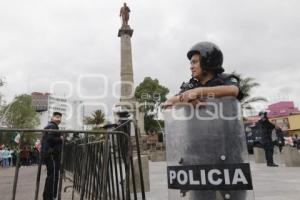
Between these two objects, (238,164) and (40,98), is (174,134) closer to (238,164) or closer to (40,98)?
(238,164)

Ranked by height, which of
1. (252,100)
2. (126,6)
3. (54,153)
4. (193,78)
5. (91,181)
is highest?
(126,6)

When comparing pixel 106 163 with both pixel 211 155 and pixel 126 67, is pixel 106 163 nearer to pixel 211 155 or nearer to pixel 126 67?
pixel 211 155

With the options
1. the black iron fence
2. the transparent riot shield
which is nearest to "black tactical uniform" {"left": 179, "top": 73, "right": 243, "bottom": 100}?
the transparent riot shield

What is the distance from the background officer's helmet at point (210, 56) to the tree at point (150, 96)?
4626 centimetres

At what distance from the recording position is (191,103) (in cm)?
200

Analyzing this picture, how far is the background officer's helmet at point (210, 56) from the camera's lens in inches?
83.9

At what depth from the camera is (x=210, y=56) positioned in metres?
2.13

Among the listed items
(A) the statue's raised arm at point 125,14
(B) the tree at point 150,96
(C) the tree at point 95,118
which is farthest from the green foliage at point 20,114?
(A) the statue's raised arm at point 125,14

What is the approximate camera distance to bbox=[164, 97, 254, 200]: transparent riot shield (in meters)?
1.86

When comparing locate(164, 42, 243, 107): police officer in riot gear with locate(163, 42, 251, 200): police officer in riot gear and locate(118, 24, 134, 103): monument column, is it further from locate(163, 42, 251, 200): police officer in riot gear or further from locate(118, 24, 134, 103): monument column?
locate(118, 24, 134, 103): monument column

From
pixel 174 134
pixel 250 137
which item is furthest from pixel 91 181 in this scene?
pixel 250 137

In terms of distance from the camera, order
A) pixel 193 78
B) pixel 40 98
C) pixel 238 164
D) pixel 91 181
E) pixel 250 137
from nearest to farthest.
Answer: pixel 238 164 → pixel 193 78 → pixel 91 181 → pixel 250 137 → pixel 40 98

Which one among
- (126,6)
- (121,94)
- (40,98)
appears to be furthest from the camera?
(40,98)

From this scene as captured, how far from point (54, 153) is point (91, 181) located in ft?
4.85
